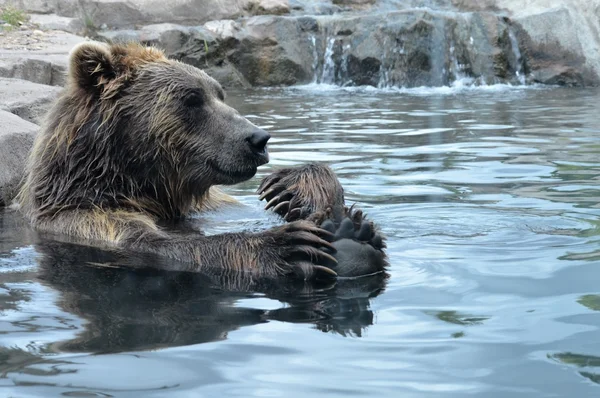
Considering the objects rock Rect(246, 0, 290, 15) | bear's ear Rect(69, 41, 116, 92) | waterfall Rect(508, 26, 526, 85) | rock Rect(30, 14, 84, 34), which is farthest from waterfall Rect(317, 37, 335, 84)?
bear's ear Rect(69, 41, 116, 92)

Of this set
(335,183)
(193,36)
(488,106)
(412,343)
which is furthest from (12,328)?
(193,36)

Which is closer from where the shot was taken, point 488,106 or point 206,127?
point 206,127

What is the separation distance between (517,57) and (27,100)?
12.2m

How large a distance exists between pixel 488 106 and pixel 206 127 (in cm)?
818

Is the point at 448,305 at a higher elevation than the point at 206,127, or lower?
lower

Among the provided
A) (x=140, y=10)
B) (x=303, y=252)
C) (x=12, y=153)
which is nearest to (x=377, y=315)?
(x=303, y=252)

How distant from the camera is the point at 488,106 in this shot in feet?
42.6

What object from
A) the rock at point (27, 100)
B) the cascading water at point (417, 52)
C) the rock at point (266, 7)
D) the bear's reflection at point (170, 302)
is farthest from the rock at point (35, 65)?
the rock at point (266, 7)

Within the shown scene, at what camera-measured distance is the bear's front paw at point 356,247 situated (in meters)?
4.26

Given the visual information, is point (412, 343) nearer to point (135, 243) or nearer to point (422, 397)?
point (422, 397)

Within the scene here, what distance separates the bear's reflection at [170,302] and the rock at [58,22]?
11.8 m

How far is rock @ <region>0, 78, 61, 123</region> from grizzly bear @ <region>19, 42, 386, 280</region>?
6.12 ft

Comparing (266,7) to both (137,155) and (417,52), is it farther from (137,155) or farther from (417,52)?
(137,155)

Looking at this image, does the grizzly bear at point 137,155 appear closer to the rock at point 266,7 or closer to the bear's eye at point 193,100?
the bear's eye at point 193,100
